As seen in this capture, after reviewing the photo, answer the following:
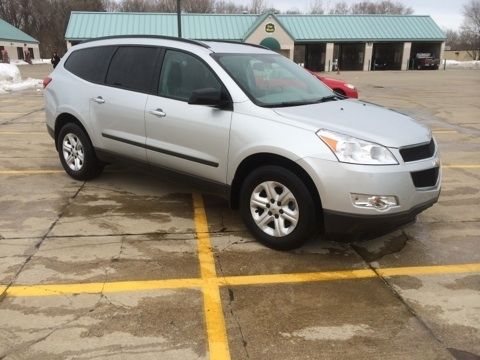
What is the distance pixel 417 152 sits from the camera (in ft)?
13.5

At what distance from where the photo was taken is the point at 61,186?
627 cm

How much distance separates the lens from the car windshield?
15.2ft

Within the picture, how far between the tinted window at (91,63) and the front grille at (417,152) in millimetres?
3672

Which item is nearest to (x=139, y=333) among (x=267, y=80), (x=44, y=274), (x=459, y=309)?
(x=44, y=274)

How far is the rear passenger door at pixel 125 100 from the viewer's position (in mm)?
5289

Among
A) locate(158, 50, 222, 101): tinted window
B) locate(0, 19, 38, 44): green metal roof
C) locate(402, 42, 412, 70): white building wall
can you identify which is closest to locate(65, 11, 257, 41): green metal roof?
locate(402, 42, 412, 70): white building wall

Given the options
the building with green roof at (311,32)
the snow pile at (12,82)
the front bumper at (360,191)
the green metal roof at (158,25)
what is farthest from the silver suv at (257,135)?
the green metal roof at (158,25)

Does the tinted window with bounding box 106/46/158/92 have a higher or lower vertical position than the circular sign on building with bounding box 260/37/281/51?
lower

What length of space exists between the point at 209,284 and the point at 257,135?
1.36 metres

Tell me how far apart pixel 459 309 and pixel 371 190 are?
1.07 metres

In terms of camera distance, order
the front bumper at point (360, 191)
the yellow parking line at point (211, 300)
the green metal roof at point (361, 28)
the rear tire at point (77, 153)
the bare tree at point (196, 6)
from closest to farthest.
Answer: the yellow parking line at point (211, 300), the front bumper at point (360, 191), the rear tire at point (77, 153), the green metal roof at point (361, 28), the bare tree at point (196, 6)

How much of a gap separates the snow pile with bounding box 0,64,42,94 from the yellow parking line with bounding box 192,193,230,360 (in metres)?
20.1

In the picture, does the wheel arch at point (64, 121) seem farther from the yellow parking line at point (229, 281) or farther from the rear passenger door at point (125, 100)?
the yellow parking line at point (229, 281)

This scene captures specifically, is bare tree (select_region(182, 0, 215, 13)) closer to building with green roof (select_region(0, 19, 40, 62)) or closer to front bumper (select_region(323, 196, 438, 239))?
building with green roof (select_region(0, 19, 40, 62))
